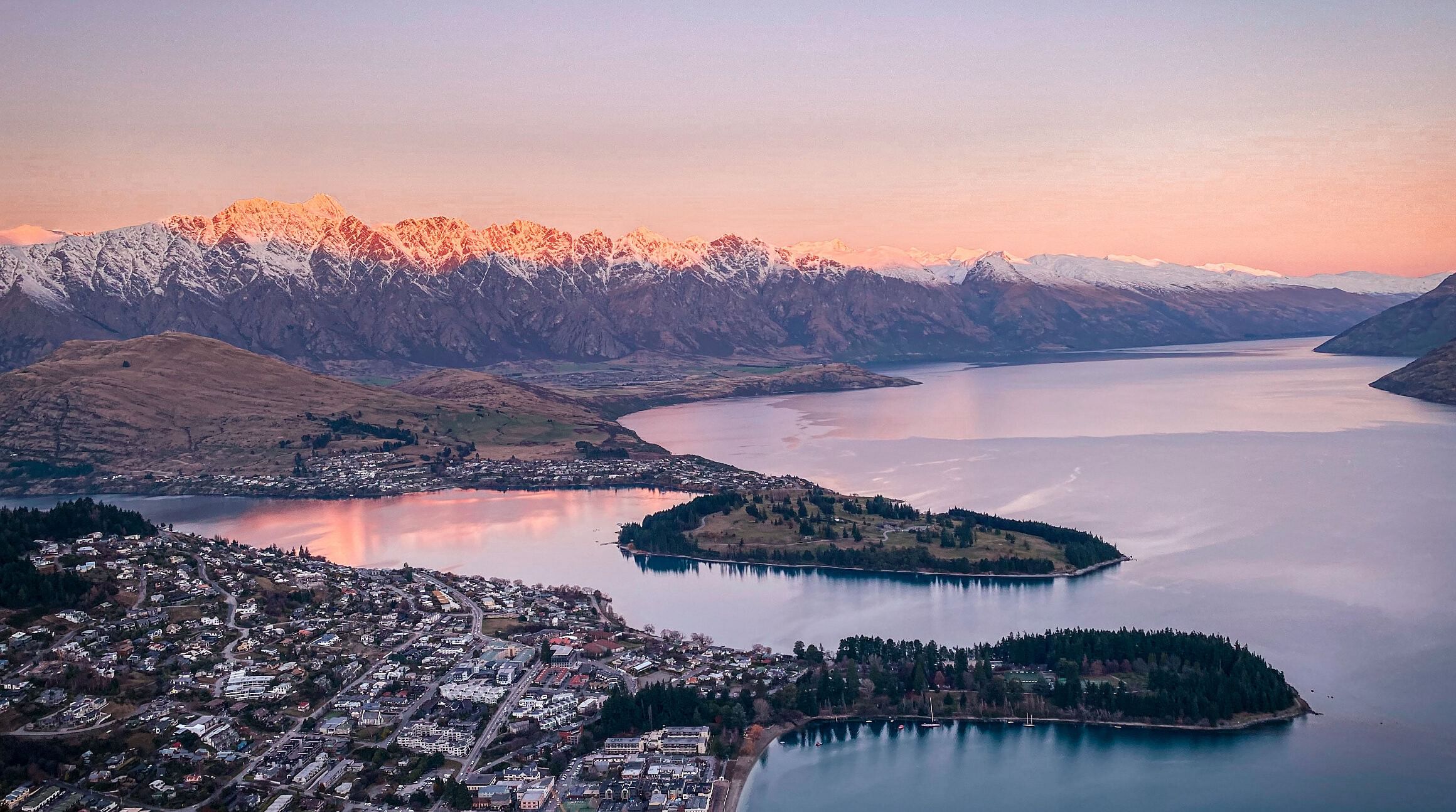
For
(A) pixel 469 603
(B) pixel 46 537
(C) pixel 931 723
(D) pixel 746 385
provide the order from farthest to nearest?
(D) pixel 746 385 < (B) pixel 46 537 < (A) pixel 469 603 < (C) pixel 931 723

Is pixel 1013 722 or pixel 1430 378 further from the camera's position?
pixel 1430 378

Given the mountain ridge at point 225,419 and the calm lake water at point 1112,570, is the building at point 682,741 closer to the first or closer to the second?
the calm lake water at point 1112,570

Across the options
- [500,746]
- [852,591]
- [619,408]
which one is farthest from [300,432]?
[500,746]

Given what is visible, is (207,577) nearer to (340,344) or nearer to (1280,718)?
(1280,718)

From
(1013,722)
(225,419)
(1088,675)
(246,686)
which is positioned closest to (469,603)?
(246,686)

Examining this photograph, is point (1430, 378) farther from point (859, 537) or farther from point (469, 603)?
point (469, 603)

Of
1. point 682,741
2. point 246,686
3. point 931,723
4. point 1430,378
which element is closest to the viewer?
point 682,741

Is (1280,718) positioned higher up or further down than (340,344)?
further down
